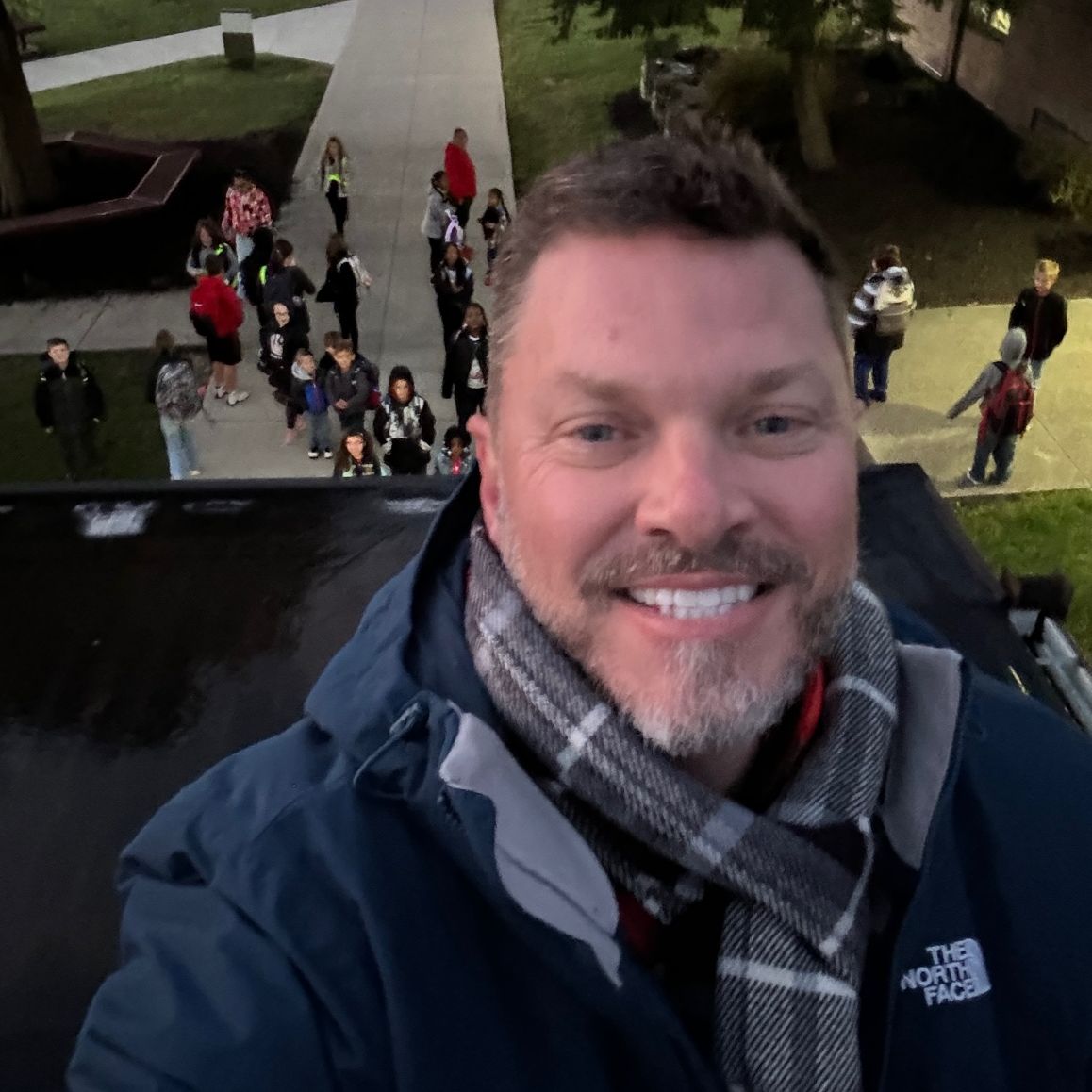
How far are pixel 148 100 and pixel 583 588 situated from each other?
18.0m

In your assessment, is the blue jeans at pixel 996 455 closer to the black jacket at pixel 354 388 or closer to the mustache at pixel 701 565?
the black jacket at pixel 354 388

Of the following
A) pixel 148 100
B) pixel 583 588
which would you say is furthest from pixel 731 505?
pixel 148 100

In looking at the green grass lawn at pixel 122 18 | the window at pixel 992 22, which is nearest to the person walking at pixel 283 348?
the window at pixel 992 22

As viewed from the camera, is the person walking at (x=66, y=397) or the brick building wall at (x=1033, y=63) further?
the brick building wall at (x=1033, y=63)

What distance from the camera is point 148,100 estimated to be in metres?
17.1

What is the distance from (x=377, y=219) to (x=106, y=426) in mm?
5357

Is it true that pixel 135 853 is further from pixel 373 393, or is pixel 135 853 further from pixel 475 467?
pixel 373 393

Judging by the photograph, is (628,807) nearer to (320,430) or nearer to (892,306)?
(320,430)

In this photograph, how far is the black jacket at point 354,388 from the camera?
7.09 m

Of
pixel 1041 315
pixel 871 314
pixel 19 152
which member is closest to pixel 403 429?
pixel 871 314

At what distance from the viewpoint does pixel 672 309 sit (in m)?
1.63

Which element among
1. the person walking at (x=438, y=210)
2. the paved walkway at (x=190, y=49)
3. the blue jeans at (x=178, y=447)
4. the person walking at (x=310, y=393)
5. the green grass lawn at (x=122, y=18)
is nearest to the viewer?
the blue jeans at (x=178, y=447)

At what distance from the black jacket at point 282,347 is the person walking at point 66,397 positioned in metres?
1.32

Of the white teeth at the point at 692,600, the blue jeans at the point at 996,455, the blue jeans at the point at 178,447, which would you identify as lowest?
the blue jeans at the point at 996,455
